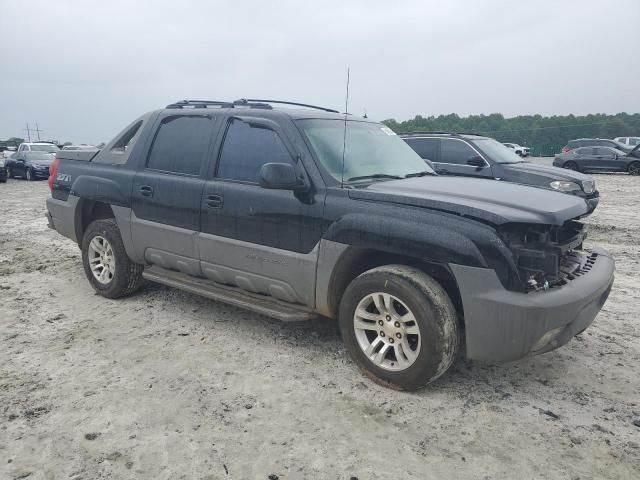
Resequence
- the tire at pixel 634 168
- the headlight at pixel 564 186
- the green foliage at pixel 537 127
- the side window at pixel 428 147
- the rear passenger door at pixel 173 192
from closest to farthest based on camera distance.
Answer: the rear passenger door at pixel 173 192 → the headlight at pixel 564 186 → the side window at pixel 428 147 → the tire at pixel 634 168 → the green foliage at pixel 537 127

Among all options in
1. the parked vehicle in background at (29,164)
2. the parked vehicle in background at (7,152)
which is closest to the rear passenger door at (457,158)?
the parked vehicle in background at (29,164)

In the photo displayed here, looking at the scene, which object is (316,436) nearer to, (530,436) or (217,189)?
(530,436)

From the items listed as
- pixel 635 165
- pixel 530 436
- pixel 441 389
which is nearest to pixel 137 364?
pixel 441 389

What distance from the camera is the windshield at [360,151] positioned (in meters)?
3.88

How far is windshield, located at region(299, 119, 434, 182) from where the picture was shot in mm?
3881

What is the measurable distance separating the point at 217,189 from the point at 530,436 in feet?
9.24

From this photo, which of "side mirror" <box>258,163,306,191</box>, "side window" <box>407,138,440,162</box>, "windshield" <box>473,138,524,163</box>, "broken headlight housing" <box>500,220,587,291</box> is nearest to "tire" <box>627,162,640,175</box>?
"windshield" <box>473,138,524,163</box>

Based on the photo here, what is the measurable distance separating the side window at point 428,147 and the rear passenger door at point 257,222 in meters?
6.07

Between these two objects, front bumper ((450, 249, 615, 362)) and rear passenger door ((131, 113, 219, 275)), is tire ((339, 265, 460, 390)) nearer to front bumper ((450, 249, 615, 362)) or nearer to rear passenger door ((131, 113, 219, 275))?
front bumper ((450, 249, 615, 362))

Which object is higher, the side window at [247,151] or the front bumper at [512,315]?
the side window at [247,151]

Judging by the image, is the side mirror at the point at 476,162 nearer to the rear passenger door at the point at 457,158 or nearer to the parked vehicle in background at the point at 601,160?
the rear passenger door at the point at 457,158

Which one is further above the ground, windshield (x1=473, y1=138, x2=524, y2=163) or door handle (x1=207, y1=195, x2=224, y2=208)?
windshield (x1=473, y1=138, x2=524, y2=163)

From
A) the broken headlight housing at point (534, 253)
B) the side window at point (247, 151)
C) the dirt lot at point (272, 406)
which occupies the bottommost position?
the dirt lot at point (272, 406)

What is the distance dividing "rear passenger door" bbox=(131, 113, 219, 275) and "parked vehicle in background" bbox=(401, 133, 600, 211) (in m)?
5.09
